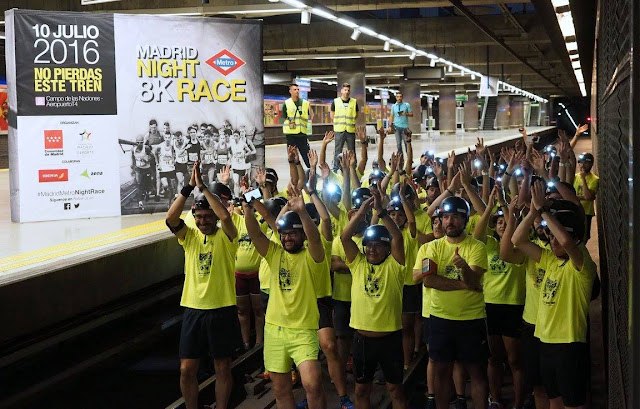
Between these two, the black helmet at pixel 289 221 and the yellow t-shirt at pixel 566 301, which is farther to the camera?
the black helmet at pixel 289 221

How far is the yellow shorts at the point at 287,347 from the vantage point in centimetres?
631

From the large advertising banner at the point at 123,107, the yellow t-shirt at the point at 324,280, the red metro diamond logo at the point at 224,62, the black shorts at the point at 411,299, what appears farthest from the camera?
the red metro diamond logo at the point at 224,62

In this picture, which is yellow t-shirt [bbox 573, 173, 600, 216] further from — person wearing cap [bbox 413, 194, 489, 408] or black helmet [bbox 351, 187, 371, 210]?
person wearing cap [bbox 413, 194, 489, 408]

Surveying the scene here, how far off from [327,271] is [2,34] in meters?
16.1

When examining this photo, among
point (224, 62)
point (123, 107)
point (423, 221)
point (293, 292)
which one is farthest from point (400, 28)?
point (293, 292)

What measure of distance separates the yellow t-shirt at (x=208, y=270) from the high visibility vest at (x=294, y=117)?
9.17 m

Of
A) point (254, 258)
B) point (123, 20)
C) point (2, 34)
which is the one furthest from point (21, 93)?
point (2, 34)

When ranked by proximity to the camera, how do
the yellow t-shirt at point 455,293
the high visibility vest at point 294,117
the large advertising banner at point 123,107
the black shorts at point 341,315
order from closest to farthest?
the yellow t-shirt at point 455,293 < the black shorts at point 341,315 < the large advertising banner at point 123,107 < the high visibility vest at point 294,117

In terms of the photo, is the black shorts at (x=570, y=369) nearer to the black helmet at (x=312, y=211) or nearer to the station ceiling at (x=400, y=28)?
the black helmet at (x=312, y=211)

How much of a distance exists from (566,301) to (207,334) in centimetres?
308

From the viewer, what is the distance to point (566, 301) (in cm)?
552

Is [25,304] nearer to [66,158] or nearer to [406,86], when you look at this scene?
[66,158]

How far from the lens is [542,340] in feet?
18.5

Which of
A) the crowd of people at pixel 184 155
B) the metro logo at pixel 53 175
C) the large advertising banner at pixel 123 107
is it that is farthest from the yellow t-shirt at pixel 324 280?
the metro logo at pixel 53 175
